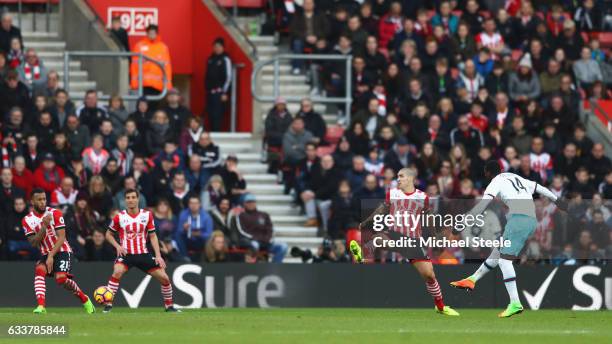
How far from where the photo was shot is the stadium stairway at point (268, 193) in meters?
29.8

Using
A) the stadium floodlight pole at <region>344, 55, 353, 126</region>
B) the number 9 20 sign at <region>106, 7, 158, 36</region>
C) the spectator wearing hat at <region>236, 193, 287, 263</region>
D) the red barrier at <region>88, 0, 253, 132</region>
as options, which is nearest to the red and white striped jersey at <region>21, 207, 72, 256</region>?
the spectator wearing hat at <region>236, 193, 287, 263</region>

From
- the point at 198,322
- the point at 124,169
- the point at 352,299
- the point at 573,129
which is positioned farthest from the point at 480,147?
the point at 198,322

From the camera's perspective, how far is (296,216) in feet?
100

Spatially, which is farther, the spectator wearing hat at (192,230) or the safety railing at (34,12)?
the safety railing at (34,12)

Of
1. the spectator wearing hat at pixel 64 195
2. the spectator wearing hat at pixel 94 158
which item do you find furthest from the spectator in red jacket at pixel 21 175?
the spectator wearing hat at pixel 94 158

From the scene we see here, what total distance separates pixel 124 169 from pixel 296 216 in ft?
12.0

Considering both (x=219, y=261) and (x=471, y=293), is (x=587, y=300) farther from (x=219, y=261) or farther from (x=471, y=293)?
(x=219, y=261)

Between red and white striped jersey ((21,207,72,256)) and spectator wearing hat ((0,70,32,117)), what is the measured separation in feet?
18.0

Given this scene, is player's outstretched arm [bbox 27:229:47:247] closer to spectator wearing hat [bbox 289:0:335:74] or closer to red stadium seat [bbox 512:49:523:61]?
spectator wearing hat [bbox 289:0:335:74]

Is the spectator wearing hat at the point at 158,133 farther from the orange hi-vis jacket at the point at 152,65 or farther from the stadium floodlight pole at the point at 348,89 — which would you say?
the stadium floodlight pole at the point at 348,89

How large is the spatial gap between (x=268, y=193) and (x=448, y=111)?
144 inches

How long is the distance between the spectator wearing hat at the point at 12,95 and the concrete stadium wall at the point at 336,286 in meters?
3.41

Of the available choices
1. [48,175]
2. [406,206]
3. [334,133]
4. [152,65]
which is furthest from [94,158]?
[406,206]

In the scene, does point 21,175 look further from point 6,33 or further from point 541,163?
point 541,163
